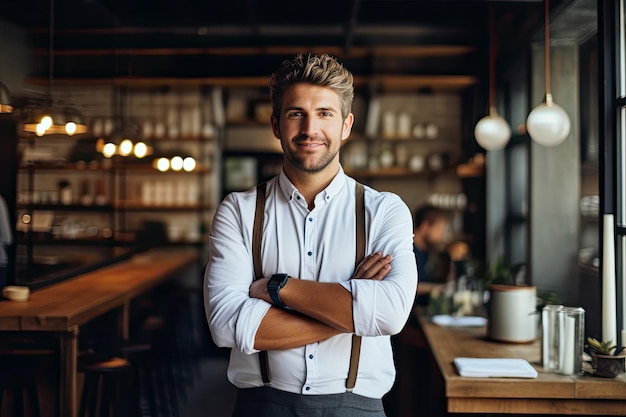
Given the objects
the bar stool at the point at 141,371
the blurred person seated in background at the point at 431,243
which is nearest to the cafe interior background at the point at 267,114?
the blurred person seated in background at the point at 431,243

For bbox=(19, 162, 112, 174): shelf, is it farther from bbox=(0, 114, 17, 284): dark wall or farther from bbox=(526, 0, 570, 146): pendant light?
bbox=(526, 0, 570, 146): pendant light

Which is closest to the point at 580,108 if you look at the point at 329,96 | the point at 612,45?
the point at 612,45

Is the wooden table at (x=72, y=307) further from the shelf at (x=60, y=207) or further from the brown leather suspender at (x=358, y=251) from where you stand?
the brown leather suspender at (x=358, y=251)

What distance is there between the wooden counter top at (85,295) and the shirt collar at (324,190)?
7.02 feet

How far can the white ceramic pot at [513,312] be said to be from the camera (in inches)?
152

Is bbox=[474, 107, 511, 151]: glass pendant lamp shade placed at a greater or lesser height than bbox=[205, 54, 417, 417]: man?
greater

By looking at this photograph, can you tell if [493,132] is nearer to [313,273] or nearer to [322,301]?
[313,273]

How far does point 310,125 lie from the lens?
7.18 ft

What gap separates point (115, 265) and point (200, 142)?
6.77ft

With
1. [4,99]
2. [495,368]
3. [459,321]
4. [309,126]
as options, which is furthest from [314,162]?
[459,321]

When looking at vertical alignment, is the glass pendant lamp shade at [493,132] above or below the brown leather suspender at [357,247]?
above

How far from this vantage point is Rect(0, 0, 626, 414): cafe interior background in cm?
554

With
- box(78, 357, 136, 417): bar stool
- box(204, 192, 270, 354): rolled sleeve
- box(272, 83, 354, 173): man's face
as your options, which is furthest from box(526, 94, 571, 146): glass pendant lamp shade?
box(78, 357, 136, 417): bar stool

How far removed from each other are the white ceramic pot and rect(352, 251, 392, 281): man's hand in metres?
1.83
